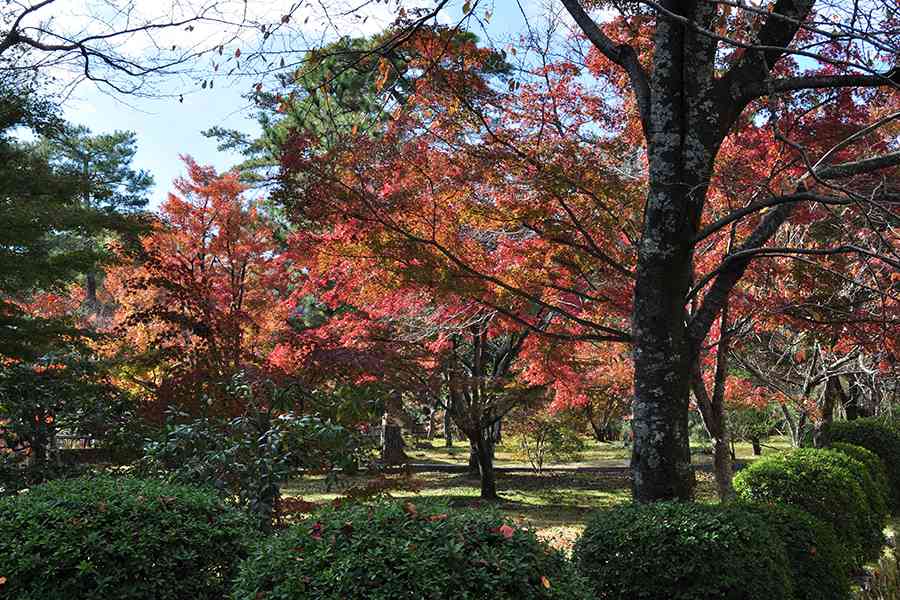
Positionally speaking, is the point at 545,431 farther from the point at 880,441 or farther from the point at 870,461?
the point at 870,461

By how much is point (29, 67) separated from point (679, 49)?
866 centimetres

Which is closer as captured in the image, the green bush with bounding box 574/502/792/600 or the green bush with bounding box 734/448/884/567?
the green bush with bounding box 574/502/792/600

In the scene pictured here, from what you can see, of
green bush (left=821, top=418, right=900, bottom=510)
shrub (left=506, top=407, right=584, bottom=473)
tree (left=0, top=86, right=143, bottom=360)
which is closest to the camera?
tree (left=0, top=86, right=143, bottom=360)

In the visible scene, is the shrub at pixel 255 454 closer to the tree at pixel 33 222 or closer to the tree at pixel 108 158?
the tree at pixel 33 222

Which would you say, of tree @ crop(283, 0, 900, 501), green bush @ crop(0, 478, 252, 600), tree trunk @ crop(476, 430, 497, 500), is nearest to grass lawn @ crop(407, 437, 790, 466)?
tree trunk @ crop(476, 430, 497, 500)

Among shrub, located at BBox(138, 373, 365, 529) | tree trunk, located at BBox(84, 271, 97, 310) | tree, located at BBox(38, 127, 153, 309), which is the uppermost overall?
tree, located at BBox(38, 127, 153, 309)

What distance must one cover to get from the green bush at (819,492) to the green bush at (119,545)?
483cm

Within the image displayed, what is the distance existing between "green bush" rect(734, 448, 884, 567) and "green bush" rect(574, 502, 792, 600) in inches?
101

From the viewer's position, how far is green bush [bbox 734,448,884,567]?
6055 millimetres

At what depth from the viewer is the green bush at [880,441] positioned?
9.85 meters

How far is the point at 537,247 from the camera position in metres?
6.51

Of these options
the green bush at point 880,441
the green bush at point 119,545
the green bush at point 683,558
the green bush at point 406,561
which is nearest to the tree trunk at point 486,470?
Result: the green bush at point 880,441

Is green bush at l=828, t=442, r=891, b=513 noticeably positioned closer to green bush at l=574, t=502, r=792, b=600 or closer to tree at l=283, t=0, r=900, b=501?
tree at l=283, t=0, r=900, b=501

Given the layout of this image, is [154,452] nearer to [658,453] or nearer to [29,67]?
[658,453]
